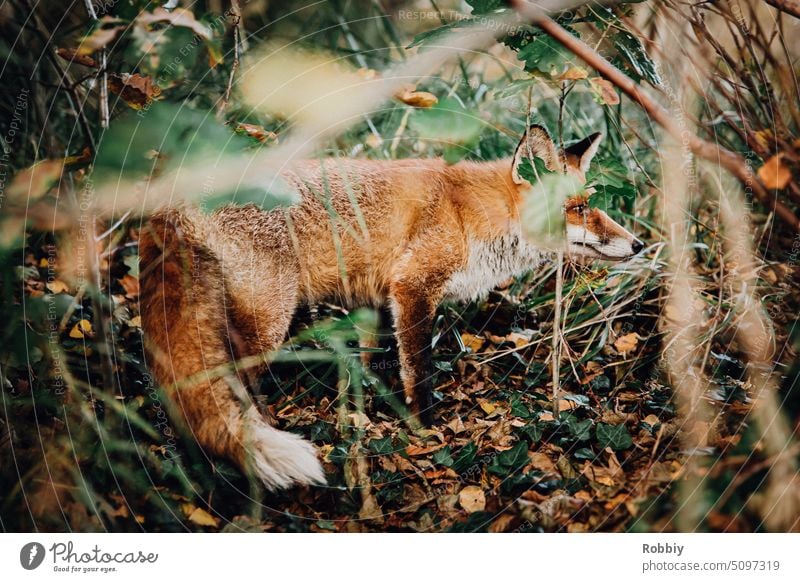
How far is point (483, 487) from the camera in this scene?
174 centimetres

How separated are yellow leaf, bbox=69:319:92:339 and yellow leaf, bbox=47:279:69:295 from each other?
0.12m

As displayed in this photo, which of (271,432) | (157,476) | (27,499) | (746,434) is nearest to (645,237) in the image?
(746,434)

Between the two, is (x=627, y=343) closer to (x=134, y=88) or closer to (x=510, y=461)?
(x=510, y=461)

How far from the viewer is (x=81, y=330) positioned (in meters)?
1.90

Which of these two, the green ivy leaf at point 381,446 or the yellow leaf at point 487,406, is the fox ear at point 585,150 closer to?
the yellow leaf at point 487,406

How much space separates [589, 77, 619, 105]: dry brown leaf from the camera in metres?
1.84

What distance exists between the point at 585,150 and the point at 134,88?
1.55 meters

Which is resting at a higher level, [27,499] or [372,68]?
[372,68]

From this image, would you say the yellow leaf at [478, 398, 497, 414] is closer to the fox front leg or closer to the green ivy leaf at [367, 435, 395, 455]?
the fox front leg

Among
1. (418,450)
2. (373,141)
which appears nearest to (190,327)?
(418,450)

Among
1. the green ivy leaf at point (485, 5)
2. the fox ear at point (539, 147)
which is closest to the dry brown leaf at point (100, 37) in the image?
the green ivy leaf at point (485, 5)

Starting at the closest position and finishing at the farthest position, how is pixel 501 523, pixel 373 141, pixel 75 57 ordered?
pixel 501 523
pixel 75 57
pixel 373 141
